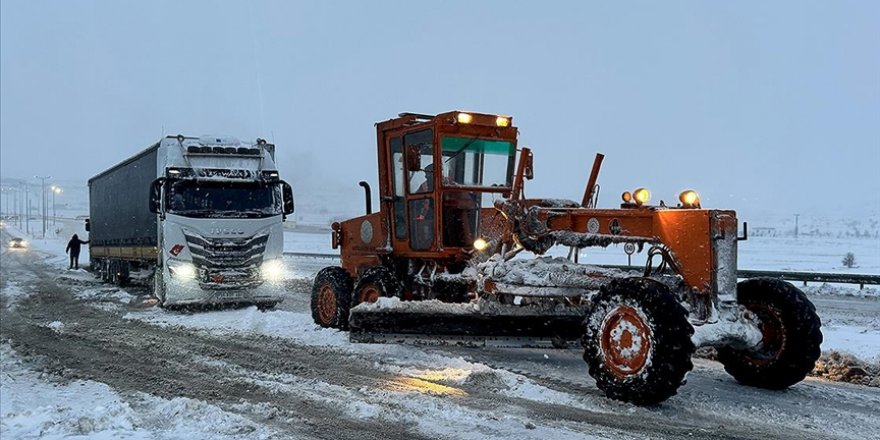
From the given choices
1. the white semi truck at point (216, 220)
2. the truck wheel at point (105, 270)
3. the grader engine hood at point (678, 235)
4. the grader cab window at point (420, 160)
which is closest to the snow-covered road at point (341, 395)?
the grader engine hood at point (678, 235)

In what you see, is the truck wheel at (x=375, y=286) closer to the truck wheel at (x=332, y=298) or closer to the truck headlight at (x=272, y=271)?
the truck wheel at (x=332, y=298)

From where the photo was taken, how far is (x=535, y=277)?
7.88 meters

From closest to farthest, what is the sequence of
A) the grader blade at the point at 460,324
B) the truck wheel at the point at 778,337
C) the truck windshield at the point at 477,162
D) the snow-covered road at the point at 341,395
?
1. the snow-covered road at the point at 341,395
2. the truck wheel at the point at 778,337
3. the grader blade at the point at 460,324
4. the truck windshield at the point at 477,162

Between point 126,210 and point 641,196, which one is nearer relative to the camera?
point 641,196

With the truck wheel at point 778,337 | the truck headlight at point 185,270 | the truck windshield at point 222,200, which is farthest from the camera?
the truck windshield at point 222,200

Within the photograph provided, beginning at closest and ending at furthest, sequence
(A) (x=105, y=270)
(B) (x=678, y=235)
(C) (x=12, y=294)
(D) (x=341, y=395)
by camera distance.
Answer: (B) (x=678, y=235), (D) (x=341, y=395), (C) (x=12, y=294), (A) (x=105, y=270)

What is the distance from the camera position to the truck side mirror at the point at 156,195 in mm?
14055

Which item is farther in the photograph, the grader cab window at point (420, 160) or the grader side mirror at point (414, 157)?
the grader side mirror at point (414, 157)

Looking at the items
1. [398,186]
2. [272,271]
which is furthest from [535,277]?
[272,271]

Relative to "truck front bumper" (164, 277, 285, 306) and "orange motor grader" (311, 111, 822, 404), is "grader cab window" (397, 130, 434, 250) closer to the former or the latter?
"orange motor grader" (311, 111, 822, 404)

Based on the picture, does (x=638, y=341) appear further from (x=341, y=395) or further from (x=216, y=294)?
(x=216, y=294)

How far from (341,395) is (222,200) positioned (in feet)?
26.6

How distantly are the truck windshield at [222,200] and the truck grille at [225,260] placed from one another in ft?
1.57

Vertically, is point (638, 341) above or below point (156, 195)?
below
